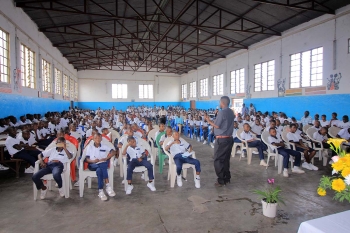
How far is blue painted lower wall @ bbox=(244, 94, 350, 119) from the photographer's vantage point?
893 centimetres

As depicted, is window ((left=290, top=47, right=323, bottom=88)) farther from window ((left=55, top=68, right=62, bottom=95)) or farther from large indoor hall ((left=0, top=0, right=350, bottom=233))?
window ((left=55, top=68, right=62, bottom=95))

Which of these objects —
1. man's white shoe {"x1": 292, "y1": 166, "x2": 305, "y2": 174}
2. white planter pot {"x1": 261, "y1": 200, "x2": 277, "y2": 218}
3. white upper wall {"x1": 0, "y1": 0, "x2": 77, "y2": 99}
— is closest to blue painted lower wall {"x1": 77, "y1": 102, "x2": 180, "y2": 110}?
white upper wall {"x1": 0, "y1": 0, "x2": 77, "y2": 99}

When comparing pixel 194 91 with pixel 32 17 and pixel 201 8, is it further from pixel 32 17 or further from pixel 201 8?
pixel 32 17

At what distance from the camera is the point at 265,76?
1338 cm

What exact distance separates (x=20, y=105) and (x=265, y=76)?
11675 millimetres

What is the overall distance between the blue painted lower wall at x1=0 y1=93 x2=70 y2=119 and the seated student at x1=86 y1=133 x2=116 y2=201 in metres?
4.58

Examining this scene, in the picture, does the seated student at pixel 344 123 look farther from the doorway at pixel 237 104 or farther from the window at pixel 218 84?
the window at pixel 218 84

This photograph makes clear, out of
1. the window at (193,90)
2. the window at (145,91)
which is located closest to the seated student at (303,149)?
the window at (193,90)

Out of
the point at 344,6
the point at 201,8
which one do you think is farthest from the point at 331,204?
the point at 201,8

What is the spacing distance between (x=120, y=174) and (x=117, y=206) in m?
1.67

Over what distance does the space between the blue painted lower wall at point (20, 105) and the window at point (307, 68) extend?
11.5 metres

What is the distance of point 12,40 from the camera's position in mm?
7895

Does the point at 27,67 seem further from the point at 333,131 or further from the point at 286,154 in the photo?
the point at 333,131

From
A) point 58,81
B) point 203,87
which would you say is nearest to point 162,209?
point 58,81
